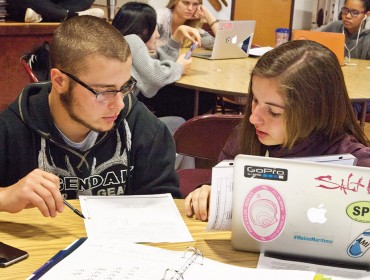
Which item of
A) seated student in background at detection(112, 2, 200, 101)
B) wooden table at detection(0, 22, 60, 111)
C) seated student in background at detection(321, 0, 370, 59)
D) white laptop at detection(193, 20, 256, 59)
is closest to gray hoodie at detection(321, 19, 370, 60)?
seated student in background at detection(321, 0, 370, 59)

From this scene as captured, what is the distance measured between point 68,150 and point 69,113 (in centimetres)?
11

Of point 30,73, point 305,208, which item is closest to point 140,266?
point 305,208

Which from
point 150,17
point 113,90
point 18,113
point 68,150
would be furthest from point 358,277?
point 150,17

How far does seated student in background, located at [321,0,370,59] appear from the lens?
4.53 meters

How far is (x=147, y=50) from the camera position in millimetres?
3154

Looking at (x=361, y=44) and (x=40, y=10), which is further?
(x=361, y=44)

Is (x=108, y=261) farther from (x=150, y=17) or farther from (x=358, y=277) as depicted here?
(x=150, y=17)

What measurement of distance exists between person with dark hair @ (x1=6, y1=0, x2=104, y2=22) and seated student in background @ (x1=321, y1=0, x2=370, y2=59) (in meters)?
2.15

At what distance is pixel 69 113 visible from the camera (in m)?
1.62

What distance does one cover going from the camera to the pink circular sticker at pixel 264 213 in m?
1.12

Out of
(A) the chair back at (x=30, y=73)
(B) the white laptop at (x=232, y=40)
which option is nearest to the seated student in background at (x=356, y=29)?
(B) the white laptop at (x=232, y=40)

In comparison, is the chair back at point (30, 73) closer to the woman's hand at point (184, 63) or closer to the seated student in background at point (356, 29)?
the woman's hand at point (184, 63)

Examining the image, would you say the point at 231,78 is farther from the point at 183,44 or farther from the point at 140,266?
the point at 140,266

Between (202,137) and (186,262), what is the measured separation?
109 centimetres
